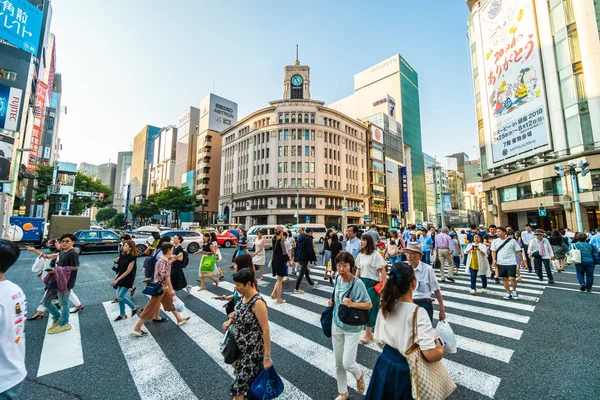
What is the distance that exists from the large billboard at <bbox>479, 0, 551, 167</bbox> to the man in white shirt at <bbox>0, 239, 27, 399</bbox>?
3552 centimetres

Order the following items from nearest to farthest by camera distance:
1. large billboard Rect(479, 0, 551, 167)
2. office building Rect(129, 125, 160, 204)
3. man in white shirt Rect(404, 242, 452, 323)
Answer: man in white shirt Rect(404, 242, 452, 323), large billboard Rect(479, 0, 551, 167), office building Rect(129, 125, 160, 204)

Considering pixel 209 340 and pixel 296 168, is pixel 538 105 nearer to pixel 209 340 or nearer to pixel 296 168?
pixel 296 168

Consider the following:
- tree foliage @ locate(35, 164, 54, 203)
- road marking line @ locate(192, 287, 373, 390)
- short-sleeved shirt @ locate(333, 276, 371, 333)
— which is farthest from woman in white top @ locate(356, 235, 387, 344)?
tree foliage @ locate(35, 164, 54, 203)

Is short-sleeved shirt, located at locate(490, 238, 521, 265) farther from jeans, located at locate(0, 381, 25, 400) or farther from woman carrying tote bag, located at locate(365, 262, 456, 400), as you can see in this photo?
jeans, located at locate(0, 381, 25, 400)

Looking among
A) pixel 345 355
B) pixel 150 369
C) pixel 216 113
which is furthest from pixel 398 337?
pixel 216 113

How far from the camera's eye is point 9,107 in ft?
87.9

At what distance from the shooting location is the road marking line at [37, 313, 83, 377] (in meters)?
3.83

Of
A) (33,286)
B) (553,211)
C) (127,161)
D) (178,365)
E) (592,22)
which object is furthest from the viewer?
(127,161)

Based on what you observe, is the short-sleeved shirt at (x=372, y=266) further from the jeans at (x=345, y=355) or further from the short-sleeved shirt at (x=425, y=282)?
the jeans at (x=345, y=355)

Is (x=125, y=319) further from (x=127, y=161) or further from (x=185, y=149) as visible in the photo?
(x=127, y=161)

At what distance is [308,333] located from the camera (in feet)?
16.7

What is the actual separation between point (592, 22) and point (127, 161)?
195 metres

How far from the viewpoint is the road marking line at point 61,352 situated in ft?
12.6

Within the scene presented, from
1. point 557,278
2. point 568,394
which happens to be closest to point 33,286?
point 568,394
